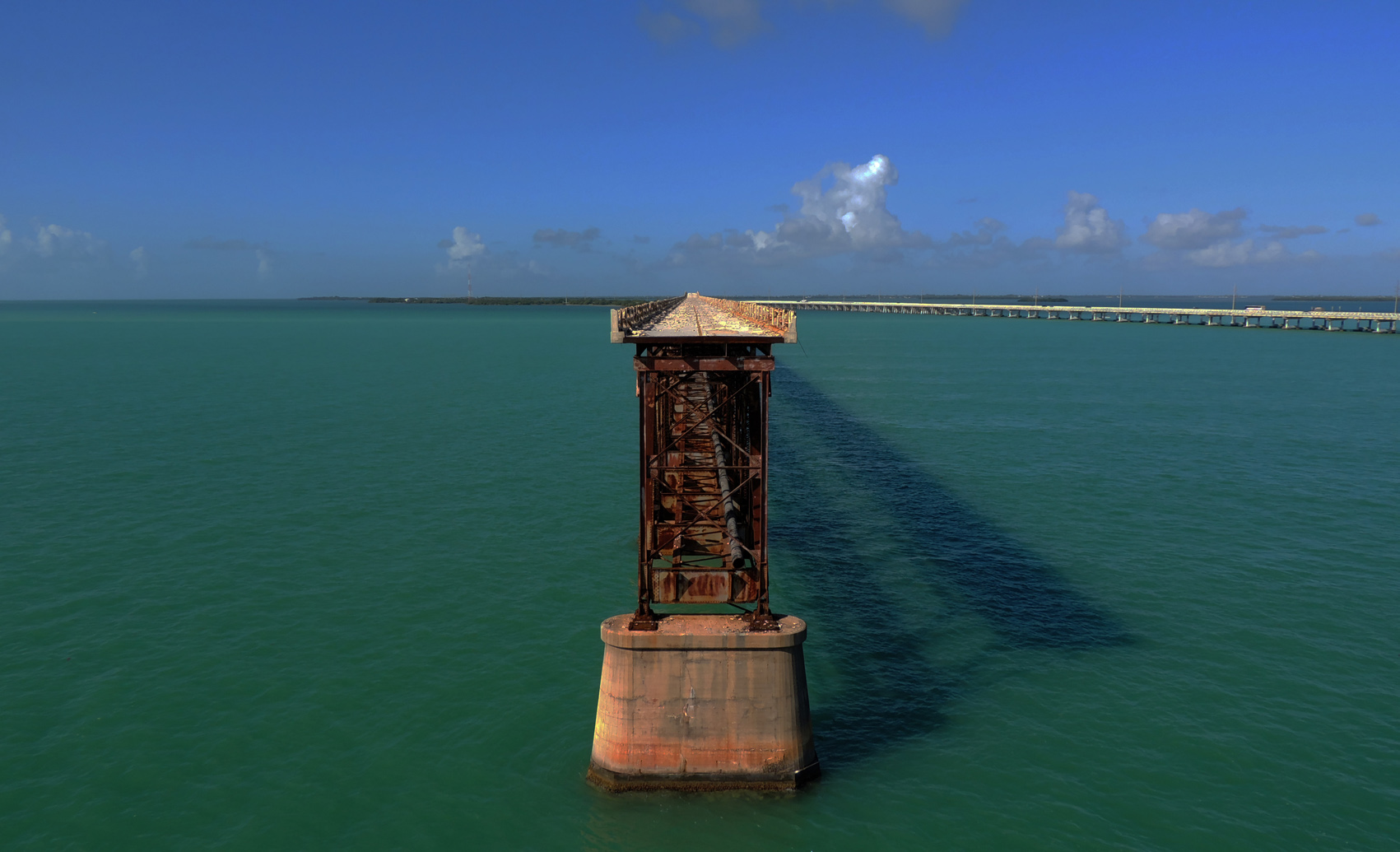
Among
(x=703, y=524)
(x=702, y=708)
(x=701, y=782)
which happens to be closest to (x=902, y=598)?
(x=703, y=524)

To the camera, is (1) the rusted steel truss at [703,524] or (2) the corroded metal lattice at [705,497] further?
(2) the corroded metal lattice at [705,497]

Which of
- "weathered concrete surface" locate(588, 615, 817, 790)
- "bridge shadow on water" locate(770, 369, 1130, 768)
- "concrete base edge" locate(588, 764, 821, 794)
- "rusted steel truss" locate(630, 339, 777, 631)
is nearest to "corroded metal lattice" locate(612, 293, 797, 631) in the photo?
"rusted steel truss" locate(630, 339, 777, 631)

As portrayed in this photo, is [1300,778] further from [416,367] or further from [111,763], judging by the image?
[416,367]

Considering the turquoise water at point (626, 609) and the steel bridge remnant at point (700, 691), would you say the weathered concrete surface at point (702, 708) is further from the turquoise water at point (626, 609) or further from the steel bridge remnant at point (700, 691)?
the turquoise water at point (626, 609)

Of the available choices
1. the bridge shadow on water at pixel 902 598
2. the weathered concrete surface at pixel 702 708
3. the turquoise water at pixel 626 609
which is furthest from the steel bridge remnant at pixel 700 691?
the bridge shadow on water at pixel 902 598

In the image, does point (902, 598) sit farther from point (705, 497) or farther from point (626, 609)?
point (626, 609)

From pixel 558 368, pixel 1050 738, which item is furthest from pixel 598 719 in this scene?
pixel 558 368

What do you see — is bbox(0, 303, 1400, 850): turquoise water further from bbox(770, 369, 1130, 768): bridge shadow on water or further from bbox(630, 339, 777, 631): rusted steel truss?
bbox(630, 339, 777, 631): rusted steel truss
